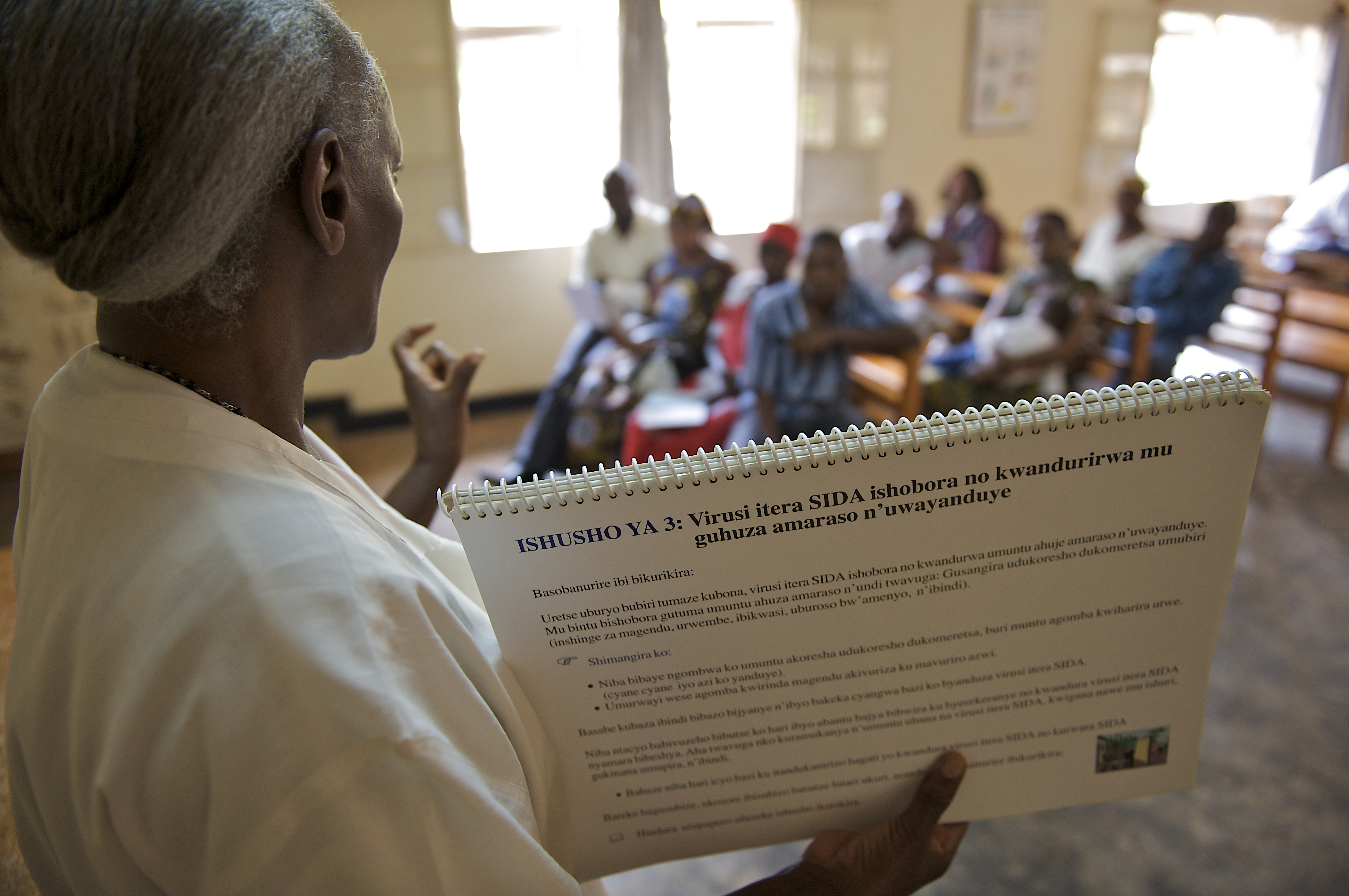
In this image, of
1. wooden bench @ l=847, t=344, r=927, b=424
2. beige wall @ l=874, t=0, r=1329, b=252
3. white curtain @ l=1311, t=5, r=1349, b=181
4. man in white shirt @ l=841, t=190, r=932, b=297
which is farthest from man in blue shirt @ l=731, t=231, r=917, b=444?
white curtain @ l=1311, t=5, r=1349, b=181

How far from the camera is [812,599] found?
2.06 feet

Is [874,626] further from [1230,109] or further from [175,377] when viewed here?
[1230,109]

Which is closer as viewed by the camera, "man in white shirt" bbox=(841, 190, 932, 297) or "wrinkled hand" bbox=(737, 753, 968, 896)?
"wrinkled hand" bbox=(737, 753, 968, 896)

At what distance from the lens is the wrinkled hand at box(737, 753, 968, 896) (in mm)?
708

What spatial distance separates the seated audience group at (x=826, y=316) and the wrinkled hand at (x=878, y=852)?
5.96ft

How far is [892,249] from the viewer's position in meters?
4.48

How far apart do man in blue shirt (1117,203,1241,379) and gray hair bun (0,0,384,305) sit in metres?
3.73

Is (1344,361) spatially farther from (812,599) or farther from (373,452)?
(373,452)

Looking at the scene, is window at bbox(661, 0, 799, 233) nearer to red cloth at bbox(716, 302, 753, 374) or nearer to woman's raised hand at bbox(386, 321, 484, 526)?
red cloth at bbox(716, 302, 753, 374)

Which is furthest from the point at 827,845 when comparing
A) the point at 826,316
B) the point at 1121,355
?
the point at 1121,355

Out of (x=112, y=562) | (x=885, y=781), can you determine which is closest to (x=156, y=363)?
(x=112, y=562)

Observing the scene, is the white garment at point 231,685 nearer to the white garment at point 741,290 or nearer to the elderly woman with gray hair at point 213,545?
the elderly woman with gray hair at point 213,545

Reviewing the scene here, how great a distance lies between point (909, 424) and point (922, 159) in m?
5.74

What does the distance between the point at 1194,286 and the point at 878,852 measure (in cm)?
376
